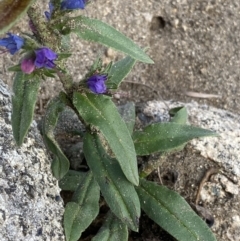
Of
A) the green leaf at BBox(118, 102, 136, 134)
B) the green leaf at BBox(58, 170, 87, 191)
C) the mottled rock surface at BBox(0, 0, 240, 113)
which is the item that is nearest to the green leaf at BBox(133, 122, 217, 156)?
the green leaf at BBox(118, 102, 136, 134)

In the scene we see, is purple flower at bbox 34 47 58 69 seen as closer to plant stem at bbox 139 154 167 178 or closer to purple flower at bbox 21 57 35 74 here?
purple flower at bbox 21 57 35 74

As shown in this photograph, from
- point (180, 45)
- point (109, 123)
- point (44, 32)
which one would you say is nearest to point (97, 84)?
point (109, 123)

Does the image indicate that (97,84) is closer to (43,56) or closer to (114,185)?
(43,56)

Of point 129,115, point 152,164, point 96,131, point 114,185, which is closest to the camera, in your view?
point 114,185

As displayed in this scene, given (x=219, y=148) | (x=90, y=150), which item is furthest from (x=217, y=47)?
(x=90, y=150)

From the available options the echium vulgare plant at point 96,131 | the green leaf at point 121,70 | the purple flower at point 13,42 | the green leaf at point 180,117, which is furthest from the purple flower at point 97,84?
the green leaf at point 180,117

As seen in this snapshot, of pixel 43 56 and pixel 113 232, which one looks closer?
pixel 43 56
